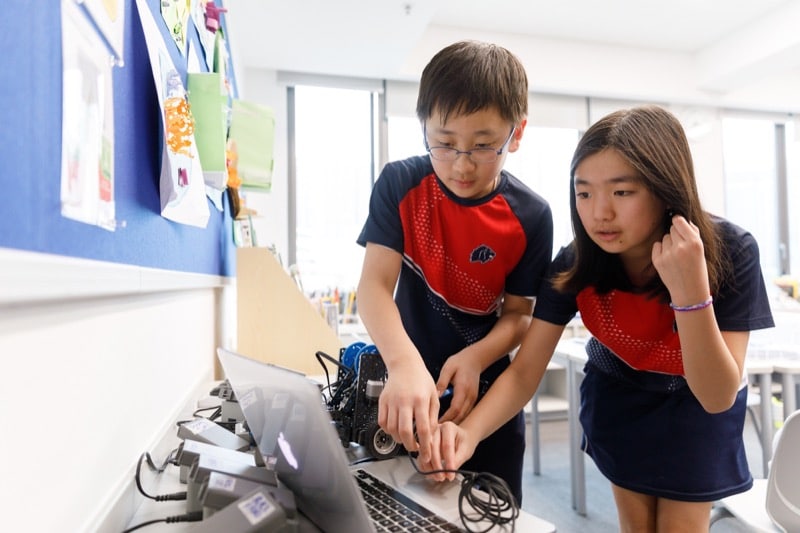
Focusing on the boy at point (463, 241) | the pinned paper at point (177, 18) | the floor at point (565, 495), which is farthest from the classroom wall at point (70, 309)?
the floor at point (565, 495)

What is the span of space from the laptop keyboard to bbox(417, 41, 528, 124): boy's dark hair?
22.5 inches

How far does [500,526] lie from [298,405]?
0.81 ft

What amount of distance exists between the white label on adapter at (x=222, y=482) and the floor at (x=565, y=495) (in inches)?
71.3

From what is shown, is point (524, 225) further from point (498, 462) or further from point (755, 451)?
point (755, 451)

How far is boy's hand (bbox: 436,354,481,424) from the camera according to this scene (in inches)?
32.1

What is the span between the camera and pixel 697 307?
2.38 ft

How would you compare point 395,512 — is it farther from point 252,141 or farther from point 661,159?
point 252,141

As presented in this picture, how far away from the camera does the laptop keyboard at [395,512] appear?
0.52 metres

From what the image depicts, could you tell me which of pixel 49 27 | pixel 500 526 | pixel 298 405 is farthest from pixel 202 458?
pixel 49 27

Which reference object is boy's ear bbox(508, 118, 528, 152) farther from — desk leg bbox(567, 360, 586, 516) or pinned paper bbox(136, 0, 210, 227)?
desk leg bbox(567, 360, 586, 516)

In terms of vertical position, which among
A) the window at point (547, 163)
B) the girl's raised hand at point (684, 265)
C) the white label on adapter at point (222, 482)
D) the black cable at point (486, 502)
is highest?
the window at point (547, 163)

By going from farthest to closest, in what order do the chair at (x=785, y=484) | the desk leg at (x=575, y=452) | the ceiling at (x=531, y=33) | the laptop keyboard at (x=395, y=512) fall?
the ceiling at (x=531, y=33) < the desk leg at (x=575, y=452) < the chair at (x=785, y=484) < the laptop keyboard at (x=395, y=512)

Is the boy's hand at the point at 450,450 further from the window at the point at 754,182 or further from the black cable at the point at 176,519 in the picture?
the window at the point at 754,182

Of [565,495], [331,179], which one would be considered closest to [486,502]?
[565,495]
